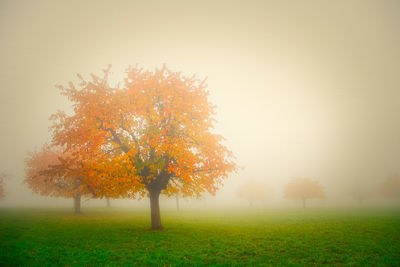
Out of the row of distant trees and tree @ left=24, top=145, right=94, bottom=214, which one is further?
the row of distant trees

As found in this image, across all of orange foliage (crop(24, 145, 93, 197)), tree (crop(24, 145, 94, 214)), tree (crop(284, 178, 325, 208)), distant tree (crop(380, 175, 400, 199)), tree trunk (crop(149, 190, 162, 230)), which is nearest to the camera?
tree trunk (crop(149, 190, 162, 230))

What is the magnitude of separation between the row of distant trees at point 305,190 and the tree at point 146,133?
6727 centimetres

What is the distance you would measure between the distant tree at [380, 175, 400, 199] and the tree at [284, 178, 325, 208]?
31843mm

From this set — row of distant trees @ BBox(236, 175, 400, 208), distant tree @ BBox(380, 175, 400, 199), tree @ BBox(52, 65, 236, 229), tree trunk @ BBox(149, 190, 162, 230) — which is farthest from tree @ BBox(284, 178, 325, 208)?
tree trunk @ BBox(149, 190, 162, 230)

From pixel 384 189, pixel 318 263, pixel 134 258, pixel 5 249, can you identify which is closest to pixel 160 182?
pixel 134 258

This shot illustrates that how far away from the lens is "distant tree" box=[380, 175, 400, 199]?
2987 inches

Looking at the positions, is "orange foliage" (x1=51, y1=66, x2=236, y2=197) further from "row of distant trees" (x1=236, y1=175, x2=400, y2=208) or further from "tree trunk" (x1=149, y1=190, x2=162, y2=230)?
"row of distant trees" (x1=236, y1=175, x2=400, y2=208)

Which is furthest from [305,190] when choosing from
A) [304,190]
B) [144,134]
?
[144,134]

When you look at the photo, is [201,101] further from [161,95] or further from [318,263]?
[318,263]

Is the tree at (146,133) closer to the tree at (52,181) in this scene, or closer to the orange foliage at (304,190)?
the tree at (52,181)

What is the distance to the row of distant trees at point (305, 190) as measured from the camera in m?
70.7

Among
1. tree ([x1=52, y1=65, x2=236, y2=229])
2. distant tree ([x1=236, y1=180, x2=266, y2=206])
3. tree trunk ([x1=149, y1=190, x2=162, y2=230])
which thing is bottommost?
distant tree ([x1=236, y1=180, x2=266, y2=206])

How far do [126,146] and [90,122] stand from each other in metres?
3.67

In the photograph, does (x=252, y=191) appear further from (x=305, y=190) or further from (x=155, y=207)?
(x=155, y=207)
